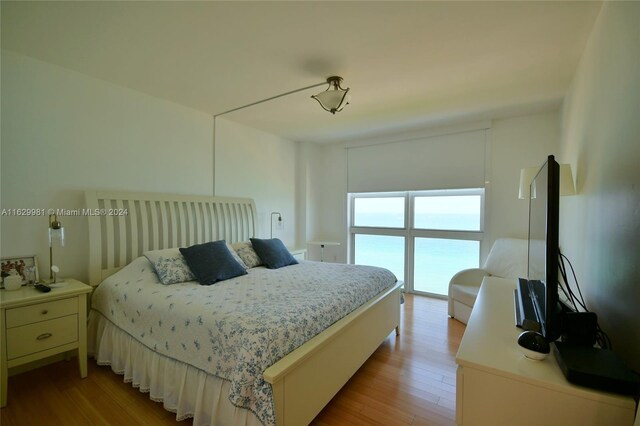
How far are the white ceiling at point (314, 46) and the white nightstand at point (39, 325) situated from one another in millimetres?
1798

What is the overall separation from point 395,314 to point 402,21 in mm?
2548

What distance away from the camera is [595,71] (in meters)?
1.75

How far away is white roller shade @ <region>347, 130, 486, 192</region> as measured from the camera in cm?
381

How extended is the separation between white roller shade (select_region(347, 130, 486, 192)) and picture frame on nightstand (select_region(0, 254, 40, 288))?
393cm

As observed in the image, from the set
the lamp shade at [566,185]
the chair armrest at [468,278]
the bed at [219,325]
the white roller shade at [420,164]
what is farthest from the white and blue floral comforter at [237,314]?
the white roller shade at [420,164]

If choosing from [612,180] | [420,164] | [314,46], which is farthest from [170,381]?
[420,164]

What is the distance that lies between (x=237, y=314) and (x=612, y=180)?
2053 millimetres

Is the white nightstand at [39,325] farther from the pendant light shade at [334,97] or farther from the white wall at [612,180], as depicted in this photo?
the white wall at [612,180]

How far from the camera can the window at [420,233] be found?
4008mm

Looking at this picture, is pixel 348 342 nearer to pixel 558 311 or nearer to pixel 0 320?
pixel 558 311

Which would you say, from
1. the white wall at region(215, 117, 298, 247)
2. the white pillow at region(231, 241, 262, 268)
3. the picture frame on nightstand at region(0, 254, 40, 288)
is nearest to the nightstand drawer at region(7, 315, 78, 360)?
the picture frame on nightstand at region(0, 254, 40, 288)

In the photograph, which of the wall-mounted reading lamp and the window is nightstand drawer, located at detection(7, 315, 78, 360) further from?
the window

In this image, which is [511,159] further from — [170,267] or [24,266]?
[24,266]

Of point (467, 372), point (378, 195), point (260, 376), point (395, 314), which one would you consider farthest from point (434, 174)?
point (260, 376)
